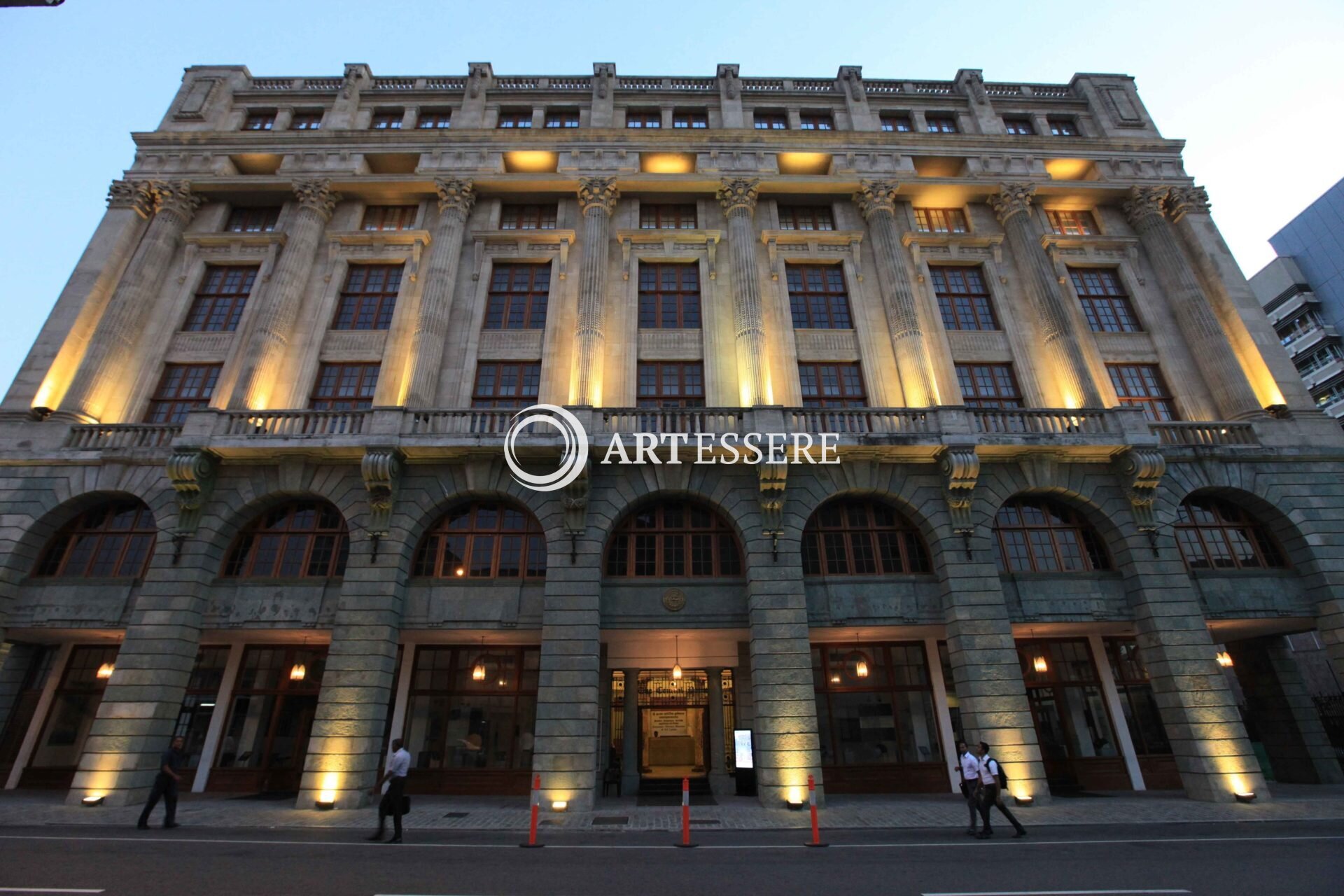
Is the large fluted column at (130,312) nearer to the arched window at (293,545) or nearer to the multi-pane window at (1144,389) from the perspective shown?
the arched window at (293,545)

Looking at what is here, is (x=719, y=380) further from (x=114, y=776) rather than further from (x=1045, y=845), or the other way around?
(x=114, y=776)

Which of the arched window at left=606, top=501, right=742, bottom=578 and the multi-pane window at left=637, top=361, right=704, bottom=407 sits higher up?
the multi-pane window at left=637, top=361, right=704, bottom=407

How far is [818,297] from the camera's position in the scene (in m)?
25.2

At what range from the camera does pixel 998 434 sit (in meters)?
19.9

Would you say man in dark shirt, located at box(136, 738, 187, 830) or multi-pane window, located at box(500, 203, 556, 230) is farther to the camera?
multi-pane window, located at box(500, 203, 556, 230)

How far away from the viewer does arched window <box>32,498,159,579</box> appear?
19875 millimetres

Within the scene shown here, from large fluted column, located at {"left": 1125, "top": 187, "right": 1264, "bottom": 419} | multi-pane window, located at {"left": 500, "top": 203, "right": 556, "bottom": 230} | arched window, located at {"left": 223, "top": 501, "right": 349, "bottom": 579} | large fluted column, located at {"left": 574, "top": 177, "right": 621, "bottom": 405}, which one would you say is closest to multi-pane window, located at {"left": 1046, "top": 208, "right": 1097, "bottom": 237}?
large fluted column, located at {"left": 1125, "top": 187, "right": 1264, "bottom": 419}

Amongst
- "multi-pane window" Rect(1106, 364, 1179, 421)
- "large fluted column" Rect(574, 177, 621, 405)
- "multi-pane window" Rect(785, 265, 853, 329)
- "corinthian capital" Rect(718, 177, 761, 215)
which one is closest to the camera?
"large fluted column" Rect(574, 177, 621, 405)

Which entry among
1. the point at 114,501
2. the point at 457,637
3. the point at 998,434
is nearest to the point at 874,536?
the point at 998,434

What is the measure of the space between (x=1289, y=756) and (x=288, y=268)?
140 feet

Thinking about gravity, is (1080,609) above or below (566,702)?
above

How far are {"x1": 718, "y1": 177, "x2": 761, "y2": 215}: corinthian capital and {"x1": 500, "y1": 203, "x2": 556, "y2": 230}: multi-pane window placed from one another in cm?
790

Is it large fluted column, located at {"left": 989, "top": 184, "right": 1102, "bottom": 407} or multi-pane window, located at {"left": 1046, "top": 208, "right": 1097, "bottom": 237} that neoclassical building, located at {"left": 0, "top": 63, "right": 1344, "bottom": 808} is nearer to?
large fluted column, located at {"left": 989, "top": 184, "right": 1102, "bottom": 407}

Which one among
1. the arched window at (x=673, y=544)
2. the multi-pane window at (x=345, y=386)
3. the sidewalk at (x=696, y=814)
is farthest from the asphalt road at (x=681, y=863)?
the multi-pane window at (x=345, y=386)
